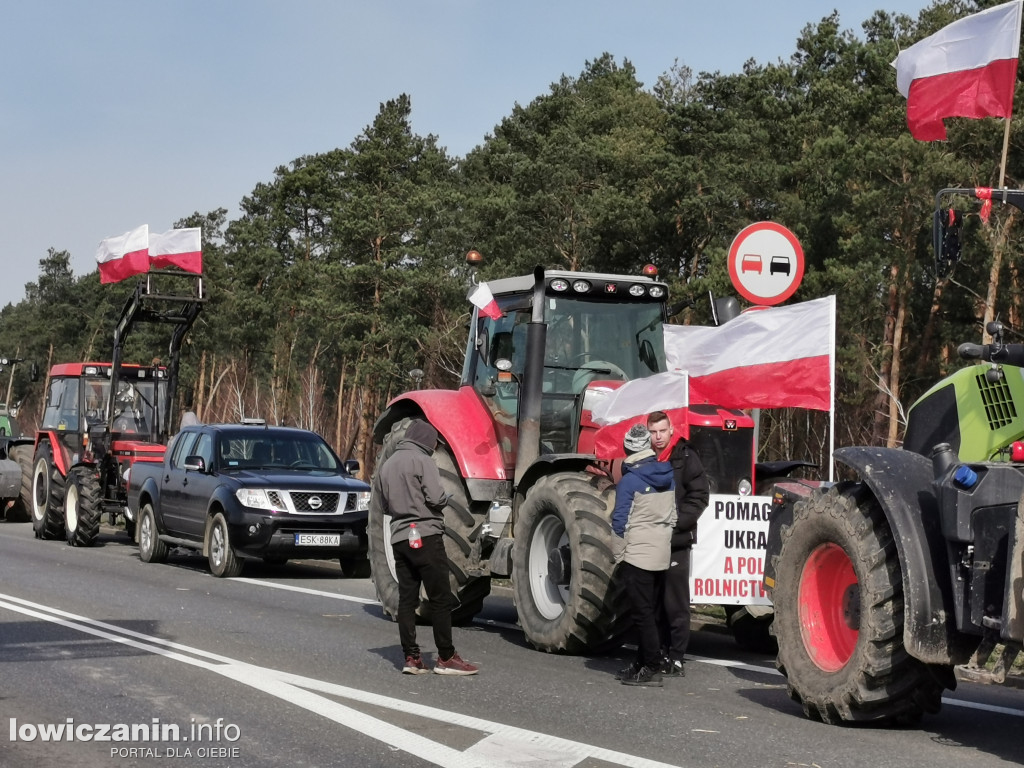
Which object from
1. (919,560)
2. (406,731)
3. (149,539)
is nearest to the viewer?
(919,560)

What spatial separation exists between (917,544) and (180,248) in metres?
22.3

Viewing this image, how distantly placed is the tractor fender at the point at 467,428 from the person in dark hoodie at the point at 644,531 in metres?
2.70

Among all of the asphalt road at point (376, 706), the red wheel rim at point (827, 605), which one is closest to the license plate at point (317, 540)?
the asphalt road at point (376, 706)

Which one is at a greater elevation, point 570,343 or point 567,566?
point 570,343

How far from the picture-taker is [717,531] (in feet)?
34.1

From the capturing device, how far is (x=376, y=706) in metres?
8.38

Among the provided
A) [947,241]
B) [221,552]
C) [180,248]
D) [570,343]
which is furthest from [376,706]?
[180,248]

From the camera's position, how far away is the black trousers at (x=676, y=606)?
9.85 m

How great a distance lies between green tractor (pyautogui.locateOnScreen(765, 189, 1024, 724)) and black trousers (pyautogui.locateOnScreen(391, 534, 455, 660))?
244 cm

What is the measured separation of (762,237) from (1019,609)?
20.8 ft

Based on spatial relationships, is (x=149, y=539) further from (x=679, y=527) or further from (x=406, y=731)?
(x=406, y=731)

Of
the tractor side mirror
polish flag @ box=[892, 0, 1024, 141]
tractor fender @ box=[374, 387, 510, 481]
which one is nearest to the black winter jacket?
tractor fender @ box=[374, 387, 510, 481]

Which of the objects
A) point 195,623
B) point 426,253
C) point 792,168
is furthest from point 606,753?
point 426,253

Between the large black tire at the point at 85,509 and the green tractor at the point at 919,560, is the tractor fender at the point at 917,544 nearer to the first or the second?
the green tractor at the point at 919,560
